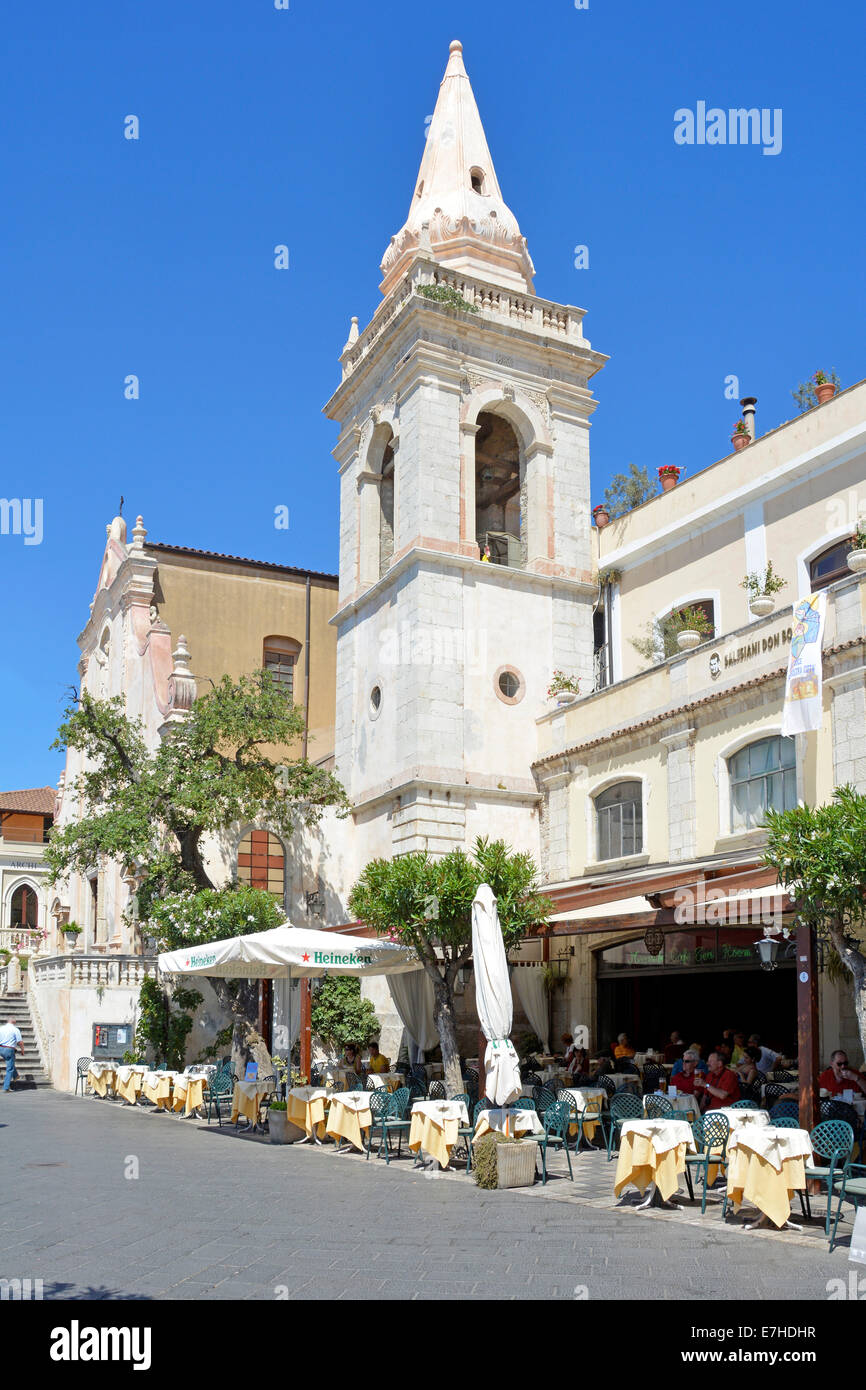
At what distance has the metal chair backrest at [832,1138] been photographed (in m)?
11.0

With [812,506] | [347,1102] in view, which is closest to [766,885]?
[347,1102]

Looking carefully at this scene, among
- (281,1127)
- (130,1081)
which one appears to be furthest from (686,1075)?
(130,1081)

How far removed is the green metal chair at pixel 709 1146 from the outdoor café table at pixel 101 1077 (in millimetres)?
15180

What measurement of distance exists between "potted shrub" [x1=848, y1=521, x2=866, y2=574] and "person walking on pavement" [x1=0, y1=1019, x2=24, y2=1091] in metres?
19.4

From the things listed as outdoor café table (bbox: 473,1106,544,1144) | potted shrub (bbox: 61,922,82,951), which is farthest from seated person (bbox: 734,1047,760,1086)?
potted shrub (bbox: 61,922,82,951)

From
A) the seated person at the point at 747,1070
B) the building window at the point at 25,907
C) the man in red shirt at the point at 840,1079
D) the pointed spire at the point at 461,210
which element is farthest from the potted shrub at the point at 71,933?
the man in red shirt at the point at 840,1079

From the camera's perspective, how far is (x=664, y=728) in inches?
821

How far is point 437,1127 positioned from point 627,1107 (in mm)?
2220

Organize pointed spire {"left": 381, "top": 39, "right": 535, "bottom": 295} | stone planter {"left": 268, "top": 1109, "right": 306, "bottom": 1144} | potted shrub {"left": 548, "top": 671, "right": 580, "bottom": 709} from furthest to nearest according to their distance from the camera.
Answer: pointed spire {"left": 381, "top": 39, "right": 535, "bottom": 295}, potted shrub {"left": 548, "top": 671, "right": 580, "bottom": 709}, stone planter {"left": 268, "top": 1109, "right": 306, "bottom": 1144}

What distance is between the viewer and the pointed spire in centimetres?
2861

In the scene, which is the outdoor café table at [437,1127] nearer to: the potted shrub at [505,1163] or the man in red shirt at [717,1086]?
the potted shrub at [505,1163]

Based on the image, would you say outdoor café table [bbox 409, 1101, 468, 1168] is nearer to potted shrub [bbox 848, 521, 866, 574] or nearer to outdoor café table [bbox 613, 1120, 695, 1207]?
outdoor café table [bbox 613, 1120, 695, 1207]

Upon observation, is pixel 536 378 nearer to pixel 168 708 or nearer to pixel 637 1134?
pixel 168 708

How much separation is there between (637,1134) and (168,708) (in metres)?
20.0
